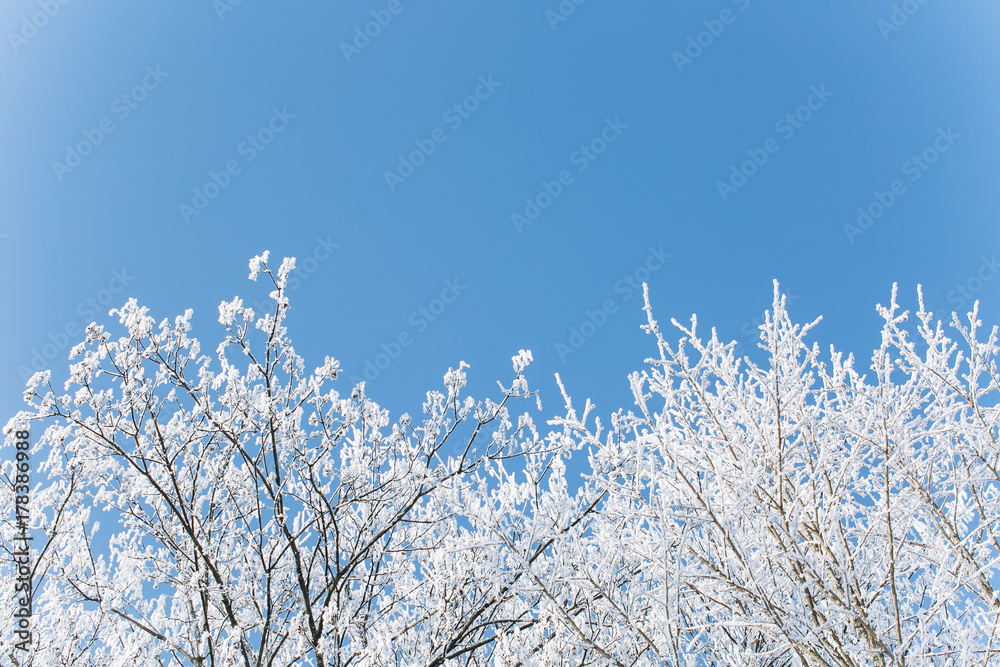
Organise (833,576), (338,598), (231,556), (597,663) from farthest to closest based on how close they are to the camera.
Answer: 1. (231,556)
2. (338,598)
3. (597,663)
4. (833,576)

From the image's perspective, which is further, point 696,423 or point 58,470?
point 58,470

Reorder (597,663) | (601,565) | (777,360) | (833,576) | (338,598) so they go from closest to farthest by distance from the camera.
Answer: (833,576), (777,360), (601,565), (597,663), (338,598)

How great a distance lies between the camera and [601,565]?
3008 millimetres

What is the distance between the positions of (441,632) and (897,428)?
3626 mm

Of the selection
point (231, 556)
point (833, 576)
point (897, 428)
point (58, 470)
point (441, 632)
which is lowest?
point (833, 576)

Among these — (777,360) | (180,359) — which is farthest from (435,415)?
(777,360)

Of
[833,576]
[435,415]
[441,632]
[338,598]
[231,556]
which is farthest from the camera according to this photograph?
[231,556]

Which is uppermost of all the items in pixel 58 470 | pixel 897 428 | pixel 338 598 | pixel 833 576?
pixel 58 470

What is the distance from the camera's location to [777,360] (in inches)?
108

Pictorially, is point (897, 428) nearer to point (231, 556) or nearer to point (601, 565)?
point (601, 565)

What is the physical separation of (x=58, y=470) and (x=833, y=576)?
544 cm

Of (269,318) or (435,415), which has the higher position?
(269,318)

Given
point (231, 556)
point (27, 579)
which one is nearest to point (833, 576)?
point (231, 556)

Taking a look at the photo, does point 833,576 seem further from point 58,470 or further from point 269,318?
point 58,470
